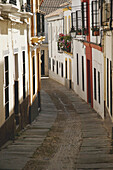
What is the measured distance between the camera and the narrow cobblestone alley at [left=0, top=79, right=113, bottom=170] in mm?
11289

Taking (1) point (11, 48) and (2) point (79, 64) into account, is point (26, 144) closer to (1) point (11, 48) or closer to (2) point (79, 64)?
(1) point (11, 48)

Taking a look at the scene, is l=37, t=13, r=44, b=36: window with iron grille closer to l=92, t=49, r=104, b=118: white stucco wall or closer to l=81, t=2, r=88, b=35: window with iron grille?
l=81, t=2, r=88, b=35: window with iron grille

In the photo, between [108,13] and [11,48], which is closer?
[11,48]

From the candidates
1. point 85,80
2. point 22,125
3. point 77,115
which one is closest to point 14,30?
point 22,125

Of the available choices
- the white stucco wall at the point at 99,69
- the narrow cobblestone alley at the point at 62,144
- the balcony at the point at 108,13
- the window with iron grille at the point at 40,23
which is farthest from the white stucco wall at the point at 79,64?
the balcony at the point at 108,13

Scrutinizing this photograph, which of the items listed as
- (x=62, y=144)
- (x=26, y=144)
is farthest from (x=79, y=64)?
(x=26, y=144)

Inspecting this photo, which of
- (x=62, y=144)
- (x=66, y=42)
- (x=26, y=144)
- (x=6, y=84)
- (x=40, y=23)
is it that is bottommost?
(x=62, y=144)

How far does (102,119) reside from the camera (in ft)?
63.7

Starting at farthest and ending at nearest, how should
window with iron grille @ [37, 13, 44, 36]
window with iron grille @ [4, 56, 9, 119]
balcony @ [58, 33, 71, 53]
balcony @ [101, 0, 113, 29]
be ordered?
balcony @ [58, 33, 71, 53], window with iron grille @ [37, 13, 44, 36], window with iron grille @ [4, 56, 9, 119], balcony @ [101, 0, 113, 29]

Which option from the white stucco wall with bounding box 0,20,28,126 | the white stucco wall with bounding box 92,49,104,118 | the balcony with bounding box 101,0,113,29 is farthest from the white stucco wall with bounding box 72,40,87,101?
the balcony with bounding box 101,0,113,29

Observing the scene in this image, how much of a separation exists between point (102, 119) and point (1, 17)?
8187 millimetres

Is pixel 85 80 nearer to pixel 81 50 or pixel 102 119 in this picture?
pixel 81 50

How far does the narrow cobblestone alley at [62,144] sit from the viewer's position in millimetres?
11289

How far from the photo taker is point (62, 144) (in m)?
14.4
